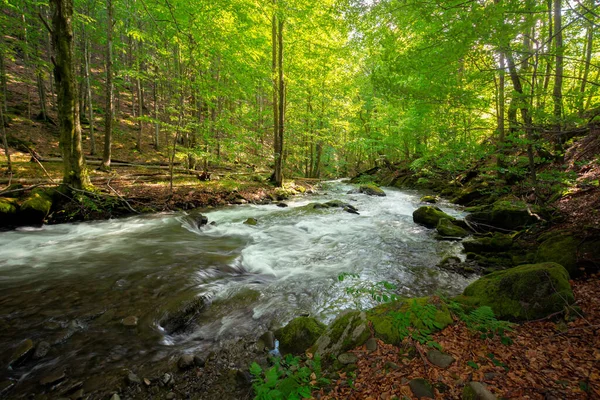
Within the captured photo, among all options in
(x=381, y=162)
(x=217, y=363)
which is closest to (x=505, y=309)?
(x=217, y=363)

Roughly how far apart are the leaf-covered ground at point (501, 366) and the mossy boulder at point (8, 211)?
1038cm

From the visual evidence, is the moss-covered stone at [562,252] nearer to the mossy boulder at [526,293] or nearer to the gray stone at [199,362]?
the mossy boulder at [526,293]

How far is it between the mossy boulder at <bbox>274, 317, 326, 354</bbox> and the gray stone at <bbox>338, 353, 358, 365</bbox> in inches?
28.2

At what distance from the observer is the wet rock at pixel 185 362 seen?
3210mm

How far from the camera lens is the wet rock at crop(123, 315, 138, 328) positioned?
3953 mm

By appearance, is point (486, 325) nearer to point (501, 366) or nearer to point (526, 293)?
point (501, 366)

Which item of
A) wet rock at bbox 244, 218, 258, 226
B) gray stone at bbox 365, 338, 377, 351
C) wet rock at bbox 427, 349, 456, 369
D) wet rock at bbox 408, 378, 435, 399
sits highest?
wet rock at bbox 244, 218, 258, 226

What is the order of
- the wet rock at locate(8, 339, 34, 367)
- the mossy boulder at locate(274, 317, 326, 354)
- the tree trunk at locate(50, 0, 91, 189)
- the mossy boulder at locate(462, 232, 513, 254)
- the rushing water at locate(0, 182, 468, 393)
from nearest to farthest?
1. the wet rock at locate(8, 339, 34, 367)
2. the mossy boulder at locate(274, 317, 326, 354)
3. the rushing water at locate(0, 182, 468, 393)
4. the mossy boulder at locate(462, 232, 513, 254)
5. the tree trunk at locate(50, 0, 91, 189)

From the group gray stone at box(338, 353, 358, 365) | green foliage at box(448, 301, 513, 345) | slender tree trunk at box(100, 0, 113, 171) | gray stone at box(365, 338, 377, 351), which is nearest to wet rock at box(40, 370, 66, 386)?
gray stone at box(338, 353, 358, 365)

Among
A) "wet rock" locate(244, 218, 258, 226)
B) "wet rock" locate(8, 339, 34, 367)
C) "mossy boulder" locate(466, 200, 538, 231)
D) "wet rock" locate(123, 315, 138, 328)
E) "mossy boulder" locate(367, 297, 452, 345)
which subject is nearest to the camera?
"mossy boulder" locate(367, 297, 452, 345)

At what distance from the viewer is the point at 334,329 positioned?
3.32 meters

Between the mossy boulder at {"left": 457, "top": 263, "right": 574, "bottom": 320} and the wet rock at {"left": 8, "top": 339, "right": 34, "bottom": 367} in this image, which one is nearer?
the wet rock at {"left": 8, "top": 339, "right": 34, "bottom": 367}

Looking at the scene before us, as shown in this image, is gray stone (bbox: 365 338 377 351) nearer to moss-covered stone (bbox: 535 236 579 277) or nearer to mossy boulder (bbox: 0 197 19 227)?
moss-covered stone (bbox: 535 236 579 277)

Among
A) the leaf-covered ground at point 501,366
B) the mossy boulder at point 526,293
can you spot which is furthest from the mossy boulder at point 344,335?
the mossy boulder at point 526,293
